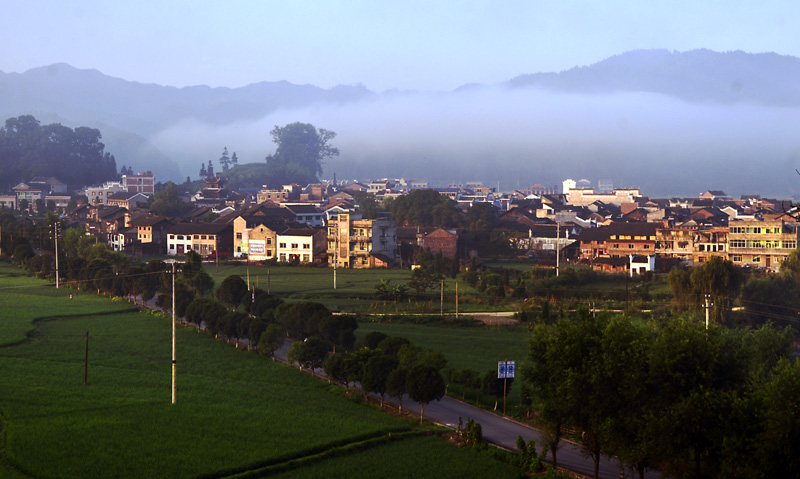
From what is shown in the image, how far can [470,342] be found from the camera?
73.4ft

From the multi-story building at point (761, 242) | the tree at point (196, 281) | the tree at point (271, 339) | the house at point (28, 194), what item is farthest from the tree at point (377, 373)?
the house at point (28, 194)

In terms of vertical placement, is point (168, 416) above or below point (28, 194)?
below

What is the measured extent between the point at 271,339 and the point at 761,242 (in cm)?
2523

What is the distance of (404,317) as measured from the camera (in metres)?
26.5

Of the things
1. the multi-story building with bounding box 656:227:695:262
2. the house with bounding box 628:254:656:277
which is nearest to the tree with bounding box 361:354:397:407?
the house with bounding box 628:254:656:277

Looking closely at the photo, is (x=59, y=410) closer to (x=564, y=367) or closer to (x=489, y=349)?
(x=564, y=367)

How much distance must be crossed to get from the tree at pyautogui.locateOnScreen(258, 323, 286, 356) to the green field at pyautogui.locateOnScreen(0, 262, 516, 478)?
30cm

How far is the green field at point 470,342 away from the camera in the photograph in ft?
63.6

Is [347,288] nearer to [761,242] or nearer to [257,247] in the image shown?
[257,247]

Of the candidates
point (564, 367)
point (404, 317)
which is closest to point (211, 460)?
point (564, 367)

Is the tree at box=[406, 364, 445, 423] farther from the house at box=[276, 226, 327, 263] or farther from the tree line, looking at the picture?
the tree line

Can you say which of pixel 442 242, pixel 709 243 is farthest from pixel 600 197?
pixel 709 243

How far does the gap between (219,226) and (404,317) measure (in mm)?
23180

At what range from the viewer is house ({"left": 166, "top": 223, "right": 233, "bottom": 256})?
151 ft
